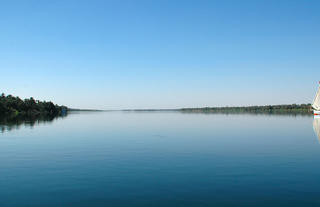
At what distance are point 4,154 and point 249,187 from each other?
100 ft

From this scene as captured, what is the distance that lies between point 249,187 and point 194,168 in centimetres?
704

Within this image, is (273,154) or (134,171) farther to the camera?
(273,154)

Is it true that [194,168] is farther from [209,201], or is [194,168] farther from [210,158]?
[209,201]

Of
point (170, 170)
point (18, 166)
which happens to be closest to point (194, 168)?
point (170, 170)

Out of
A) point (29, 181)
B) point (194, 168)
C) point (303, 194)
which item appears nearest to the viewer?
point (303, 194)

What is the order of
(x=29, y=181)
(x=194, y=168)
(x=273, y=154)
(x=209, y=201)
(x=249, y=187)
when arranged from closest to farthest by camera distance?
1. (x=209, y=201)
2. (x=249, y=187)
3. (x=29, y=181)
4. (x=194, y=168)
5. (x=273, y=154)

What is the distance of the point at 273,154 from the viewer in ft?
109

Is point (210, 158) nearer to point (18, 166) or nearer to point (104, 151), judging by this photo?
point (104, 151)

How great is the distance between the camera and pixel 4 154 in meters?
33.3

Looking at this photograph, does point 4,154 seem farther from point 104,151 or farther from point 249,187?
point 249,187

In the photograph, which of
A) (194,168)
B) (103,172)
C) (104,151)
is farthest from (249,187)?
(104,151)

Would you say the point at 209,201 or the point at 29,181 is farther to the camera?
the point at 29,181

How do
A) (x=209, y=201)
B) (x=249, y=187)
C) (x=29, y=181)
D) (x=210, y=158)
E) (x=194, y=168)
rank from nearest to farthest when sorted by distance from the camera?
(x=209, y=201) → (x=249, y=187) → (x=29, y=181) → (x=194, y=168) → (x=210, y=158)

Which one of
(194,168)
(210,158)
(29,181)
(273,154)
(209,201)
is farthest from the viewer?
(273,154)
